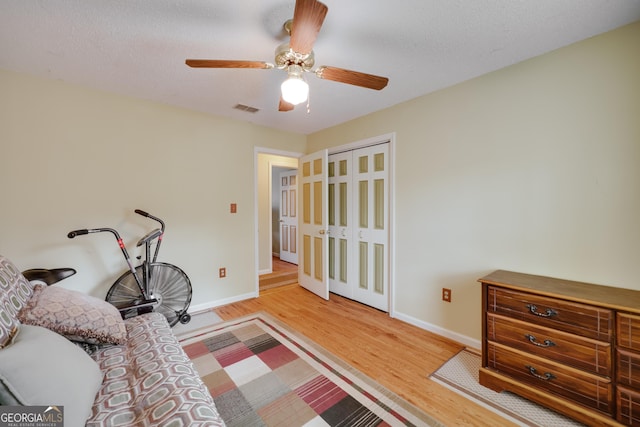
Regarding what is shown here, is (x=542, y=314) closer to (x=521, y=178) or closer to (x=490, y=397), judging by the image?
(x=490, y=397)

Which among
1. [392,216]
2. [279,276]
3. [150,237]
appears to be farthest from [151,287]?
[392,216]

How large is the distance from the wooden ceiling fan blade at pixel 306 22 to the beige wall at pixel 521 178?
168 cm

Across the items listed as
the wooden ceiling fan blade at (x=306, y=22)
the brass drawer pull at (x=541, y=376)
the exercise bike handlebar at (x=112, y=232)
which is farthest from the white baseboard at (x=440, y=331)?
the exercise bike handlebar at (x=112, y=232)

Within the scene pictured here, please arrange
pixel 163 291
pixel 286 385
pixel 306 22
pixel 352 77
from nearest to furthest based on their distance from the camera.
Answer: pixel 306 22 → pixel 352 77 → pixel 286 385 → pixel 163 291

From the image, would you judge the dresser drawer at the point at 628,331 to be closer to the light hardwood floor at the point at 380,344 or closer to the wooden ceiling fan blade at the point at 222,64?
the light hardwood floor at the point at 380,344

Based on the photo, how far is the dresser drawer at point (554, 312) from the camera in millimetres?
1413

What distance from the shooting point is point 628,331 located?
1.34 m

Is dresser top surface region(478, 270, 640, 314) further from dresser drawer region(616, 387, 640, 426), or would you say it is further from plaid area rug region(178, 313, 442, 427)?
plaid area rug region(178, 313, 442, 427)

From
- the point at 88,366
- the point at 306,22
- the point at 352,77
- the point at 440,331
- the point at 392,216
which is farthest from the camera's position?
the point at 392,216

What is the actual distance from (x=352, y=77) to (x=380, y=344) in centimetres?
220

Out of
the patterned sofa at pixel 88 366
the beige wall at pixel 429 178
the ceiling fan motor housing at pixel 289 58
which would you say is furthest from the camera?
the beige wall at pixel 429 178

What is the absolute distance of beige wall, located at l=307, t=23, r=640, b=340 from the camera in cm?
165

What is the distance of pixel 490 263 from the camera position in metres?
2.19

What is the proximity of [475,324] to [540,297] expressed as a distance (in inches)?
32.0
